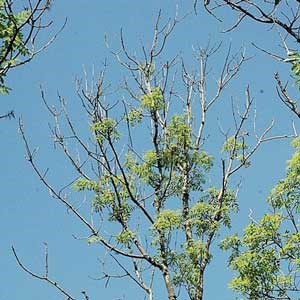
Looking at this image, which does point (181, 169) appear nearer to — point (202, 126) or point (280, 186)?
point (202, 126)

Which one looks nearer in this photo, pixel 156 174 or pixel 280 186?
pixel 280 186

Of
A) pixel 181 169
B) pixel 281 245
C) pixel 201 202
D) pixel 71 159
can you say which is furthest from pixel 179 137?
pixel 281 245

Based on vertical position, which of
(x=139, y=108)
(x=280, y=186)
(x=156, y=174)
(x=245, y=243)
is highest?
(x=139, y=108)

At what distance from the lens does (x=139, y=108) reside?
9.82 meters

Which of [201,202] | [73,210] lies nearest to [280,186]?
[201,202]

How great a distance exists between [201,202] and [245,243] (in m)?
1.18

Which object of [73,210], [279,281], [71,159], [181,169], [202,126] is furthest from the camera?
[202,126]

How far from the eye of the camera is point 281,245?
812cm

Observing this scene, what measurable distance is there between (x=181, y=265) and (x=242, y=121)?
90.8 inches

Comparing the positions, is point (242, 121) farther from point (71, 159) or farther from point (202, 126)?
point (71, 159)

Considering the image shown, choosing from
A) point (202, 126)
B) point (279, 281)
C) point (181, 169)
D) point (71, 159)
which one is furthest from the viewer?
point (202, 126)

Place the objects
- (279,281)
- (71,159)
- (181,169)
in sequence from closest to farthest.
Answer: (279,281) → (71,159) → (181,169)

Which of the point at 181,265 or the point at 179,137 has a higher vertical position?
the point at 179,137

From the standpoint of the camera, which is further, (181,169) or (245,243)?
(181,169)
